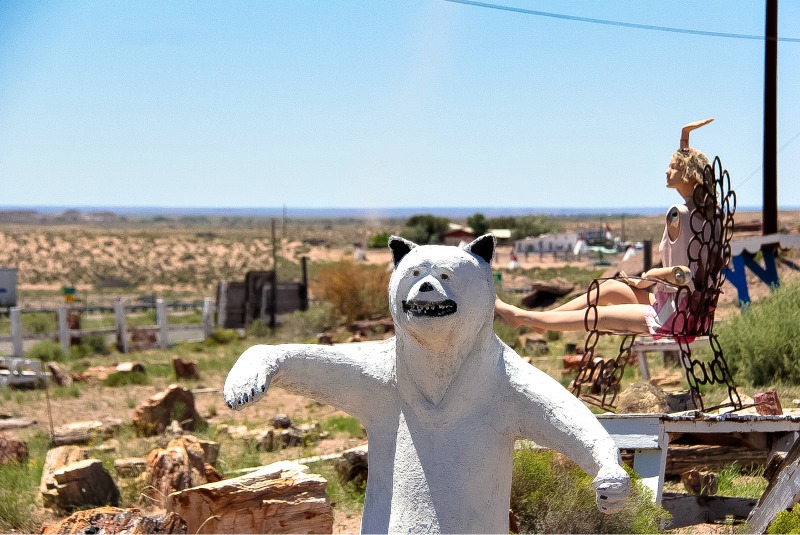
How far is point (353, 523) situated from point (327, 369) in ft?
9.81

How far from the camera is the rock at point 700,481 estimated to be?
6746mm

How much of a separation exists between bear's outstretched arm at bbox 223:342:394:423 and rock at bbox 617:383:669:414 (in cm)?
368

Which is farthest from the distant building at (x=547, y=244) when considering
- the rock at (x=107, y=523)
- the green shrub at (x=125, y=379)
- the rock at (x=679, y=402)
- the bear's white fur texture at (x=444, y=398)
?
the bear's white fur texture at (x=444, y=398)

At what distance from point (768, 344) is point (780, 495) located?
4.86 m

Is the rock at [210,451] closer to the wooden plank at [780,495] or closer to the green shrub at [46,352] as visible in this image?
the wooden plank at [780,495]

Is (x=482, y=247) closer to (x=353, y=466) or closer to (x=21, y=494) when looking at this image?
(x=353, y=466)

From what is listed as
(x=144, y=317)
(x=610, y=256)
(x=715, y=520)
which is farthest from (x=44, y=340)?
(x=610, y=256)

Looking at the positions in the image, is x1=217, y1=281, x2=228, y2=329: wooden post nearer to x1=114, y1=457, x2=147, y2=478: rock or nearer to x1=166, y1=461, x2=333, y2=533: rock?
x1=114, y1=457, x2=147, y2=478: rock

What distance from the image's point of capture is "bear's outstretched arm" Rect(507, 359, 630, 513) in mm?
3523

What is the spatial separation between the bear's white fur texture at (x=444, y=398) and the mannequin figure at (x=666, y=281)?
82.4 inches

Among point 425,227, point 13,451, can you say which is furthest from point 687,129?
point 425,227

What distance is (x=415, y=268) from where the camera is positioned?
12.6 feet

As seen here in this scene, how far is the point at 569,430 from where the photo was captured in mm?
3789

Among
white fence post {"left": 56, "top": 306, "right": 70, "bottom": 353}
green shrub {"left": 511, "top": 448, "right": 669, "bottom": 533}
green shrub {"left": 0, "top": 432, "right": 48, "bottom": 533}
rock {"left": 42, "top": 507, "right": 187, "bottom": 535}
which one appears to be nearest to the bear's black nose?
green shrub {"left": 511, "top": 448, "right": 669, "bottom": 533}
